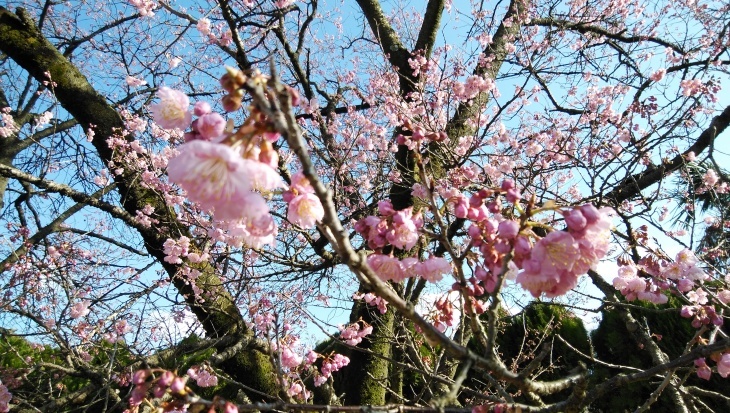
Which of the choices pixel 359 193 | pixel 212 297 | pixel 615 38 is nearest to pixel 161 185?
pixel 212 297

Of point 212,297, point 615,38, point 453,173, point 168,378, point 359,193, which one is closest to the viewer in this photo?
point 168,378

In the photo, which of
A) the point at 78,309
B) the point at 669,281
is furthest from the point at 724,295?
the point at 78,309

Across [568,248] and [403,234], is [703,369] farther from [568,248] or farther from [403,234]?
[403,234]

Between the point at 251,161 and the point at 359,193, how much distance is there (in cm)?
369

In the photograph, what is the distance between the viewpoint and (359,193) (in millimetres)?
4430

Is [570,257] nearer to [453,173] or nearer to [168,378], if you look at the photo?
[168,378]

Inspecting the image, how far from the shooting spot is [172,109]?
3.23 feet

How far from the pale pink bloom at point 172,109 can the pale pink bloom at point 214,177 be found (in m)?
0.24

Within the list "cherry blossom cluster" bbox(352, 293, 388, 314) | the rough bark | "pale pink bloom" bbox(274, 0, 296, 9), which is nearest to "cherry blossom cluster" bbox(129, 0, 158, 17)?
the rough bark

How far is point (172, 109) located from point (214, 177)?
1.04 feet

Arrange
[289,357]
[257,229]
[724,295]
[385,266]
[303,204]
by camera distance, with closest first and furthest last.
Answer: [257,229]
[303,204]
[385,266]
[724,295]
[289,357]

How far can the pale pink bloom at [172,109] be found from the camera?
98 cm

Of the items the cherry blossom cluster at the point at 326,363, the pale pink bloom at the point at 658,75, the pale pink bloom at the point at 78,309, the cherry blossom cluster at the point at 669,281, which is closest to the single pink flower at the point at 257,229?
the cherry blossom cluster at the point at 669,281

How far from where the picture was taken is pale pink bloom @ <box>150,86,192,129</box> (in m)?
0.98
